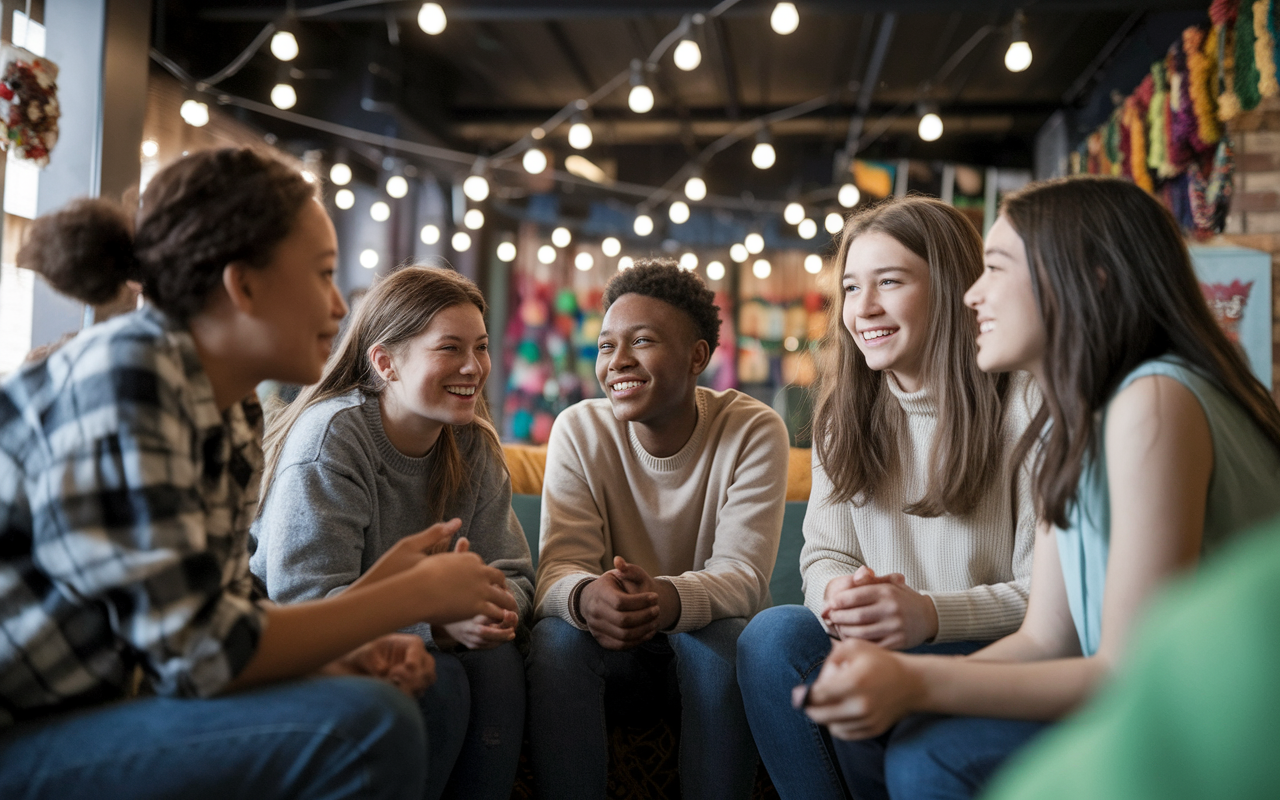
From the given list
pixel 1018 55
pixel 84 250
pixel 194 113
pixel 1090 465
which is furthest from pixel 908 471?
pixel 194 113

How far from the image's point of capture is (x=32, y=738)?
96 centimetres

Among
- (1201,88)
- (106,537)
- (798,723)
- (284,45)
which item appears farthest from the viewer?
(284,45)

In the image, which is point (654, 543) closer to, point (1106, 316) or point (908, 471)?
point (908, 471)

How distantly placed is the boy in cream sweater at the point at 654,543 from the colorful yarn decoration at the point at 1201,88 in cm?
260

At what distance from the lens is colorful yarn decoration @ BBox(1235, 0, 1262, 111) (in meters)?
3.17

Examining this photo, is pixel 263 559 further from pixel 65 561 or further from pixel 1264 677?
pixel 1264 677

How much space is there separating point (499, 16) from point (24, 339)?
2652 mm

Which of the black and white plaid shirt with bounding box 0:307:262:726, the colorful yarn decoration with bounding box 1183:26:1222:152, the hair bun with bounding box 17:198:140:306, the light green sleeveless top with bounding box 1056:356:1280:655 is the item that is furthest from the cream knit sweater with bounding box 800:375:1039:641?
the colorful yarn decoration with bounding box 1183:26:1222:152

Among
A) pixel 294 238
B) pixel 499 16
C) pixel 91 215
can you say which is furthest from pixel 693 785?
pixel 499 16

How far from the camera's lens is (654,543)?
2.00 metres

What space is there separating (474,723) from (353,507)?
452mm

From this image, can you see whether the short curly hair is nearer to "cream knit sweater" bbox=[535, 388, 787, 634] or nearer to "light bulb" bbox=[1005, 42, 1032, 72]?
"cream knit sweater" bbox=[535, 388, 787, 634]

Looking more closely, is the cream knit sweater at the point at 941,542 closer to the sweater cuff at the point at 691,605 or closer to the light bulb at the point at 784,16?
the sweater cuff at the point at 691,605

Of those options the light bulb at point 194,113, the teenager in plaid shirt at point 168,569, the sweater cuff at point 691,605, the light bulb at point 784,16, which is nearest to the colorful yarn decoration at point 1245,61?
the light bulb at point 784,16
